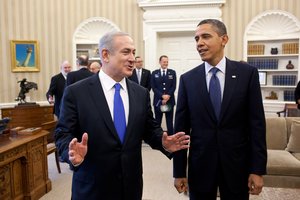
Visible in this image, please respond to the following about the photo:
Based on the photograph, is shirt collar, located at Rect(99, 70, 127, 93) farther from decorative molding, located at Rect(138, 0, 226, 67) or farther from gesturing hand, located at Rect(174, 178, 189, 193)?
decorative molding, located at Rect(138, 0, 226, 67)

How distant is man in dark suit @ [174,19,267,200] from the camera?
74.7 inches

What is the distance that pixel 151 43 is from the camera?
24.3 ft

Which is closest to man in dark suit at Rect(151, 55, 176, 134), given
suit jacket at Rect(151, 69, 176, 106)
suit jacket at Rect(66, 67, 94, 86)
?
suit jacket at Rect(151, 69, 176, 106)

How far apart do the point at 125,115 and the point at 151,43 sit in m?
5.73

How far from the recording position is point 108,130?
1.77m

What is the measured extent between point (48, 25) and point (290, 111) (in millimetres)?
5602

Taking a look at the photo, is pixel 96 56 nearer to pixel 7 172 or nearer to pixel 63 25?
pixel 63 25

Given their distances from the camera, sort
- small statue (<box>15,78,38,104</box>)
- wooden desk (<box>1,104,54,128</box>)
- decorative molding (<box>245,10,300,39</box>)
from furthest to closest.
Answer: decorative molding (<box>245,10,300,39</box>) < small statue (<box>15,78,38,104</box>) < wooden desk (<box>1,104,54,128</box>)

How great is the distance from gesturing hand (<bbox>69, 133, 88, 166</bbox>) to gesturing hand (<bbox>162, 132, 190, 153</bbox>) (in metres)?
0.50

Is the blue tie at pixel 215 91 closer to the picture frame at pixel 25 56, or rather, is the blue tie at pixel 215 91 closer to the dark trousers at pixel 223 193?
the dark trousers at pixel 223 193

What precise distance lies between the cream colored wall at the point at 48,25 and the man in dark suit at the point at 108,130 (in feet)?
18.9

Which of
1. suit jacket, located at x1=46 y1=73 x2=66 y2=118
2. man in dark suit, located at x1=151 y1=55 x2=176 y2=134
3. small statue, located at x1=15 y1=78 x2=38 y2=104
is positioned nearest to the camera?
suit jacket, located at x1=46 y1=73 x2=66 y2=118

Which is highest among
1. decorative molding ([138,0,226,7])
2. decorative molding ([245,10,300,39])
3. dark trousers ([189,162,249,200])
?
decorative molding ([138,0,226,7])

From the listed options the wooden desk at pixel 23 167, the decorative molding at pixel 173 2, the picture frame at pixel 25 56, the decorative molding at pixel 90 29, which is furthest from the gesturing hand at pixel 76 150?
the picture frame at pixel 25 56
